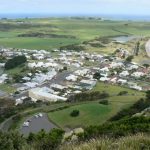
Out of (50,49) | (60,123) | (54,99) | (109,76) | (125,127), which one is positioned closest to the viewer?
(125,127)

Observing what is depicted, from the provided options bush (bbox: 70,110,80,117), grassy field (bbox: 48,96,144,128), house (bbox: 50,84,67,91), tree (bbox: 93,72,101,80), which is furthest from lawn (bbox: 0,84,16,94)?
bush (bbox: 70,110,80,117)

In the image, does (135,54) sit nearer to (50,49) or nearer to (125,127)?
(50,49)

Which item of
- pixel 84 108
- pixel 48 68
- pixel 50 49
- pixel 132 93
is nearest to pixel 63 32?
pixel 50 49

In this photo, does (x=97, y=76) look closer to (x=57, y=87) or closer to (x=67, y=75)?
(x=67, y=75)

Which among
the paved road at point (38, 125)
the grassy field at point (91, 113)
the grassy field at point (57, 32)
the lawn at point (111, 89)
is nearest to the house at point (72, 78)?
the lawn at point (111, 89)

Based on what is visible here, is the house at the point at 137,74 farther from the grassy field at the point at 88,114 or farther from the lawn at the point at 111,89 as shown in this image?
the grassy field at the point at 88,114

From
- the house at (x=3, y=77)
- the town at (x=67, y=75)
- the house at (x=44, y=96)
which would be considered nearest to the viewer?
the house at (x=44, y=96)
